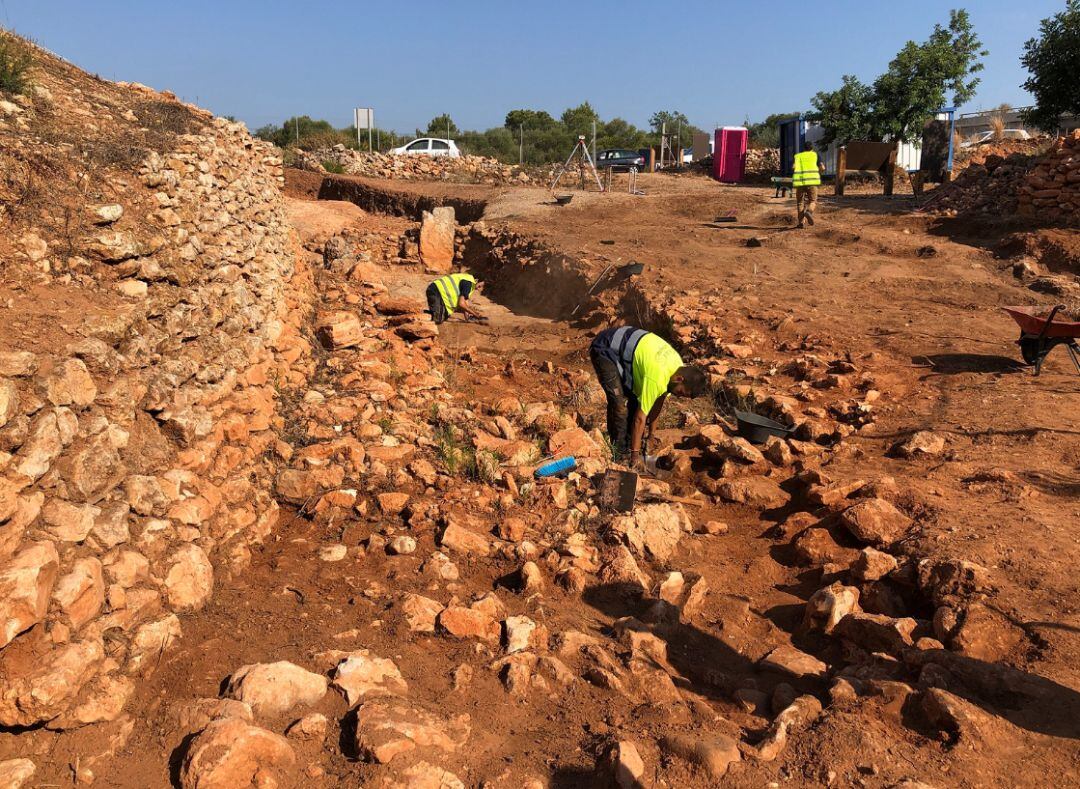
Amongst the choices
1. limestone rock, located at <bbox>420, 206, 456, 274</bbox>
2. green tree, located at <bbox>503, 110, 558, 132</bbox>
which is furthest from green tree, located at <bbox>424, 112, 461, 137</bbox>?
limestone rock, located at <bbox>420, 206, 456, 274</bbox>

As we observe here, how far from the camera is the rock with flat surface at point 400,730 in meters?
2.49

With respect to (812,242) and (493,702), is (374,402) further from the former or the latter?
(812,242)

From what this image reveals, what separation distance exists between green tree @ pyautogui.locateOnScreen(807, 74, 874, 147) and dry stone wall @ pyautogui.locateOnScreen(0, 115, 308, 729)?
66.6 ft

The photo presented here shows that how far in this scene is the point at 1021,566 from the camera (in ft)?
12.8

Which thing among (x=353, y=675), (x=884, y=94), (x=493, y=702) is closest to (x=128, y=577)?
(x=353, y=675)

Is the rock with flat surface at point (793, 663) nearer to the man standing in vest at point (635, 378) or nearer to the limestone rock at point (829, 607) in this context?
the limestone rock at point (829, 607)

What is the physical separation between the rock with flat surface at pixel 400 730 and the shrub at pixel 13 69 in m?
5.21

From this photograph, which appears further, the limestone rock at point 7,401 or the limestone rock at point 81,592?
the limestone rock at point 7,401

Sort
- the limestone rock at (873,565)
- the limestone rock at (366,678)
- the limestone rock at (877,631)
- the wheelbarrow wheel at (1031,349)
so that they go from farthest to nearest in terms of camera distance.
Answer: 1. the wheelbarrow wheel at (1031,349)
2. the limestone rock at (873,565)
3. the limestone rock at (877,631)
4. the limestone rock at (366,678)

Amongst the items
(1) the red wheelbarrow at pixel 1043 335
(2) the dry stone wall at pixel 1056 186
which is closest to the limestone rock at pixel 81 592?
(1) the red wheelbarrow at pixel 1043 335

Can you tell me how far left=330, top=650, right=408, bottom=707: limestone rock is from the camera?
109 inches

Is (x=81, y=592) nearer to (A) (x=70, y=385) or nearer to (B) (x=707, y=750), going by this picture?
(A) (x=70, y=385)

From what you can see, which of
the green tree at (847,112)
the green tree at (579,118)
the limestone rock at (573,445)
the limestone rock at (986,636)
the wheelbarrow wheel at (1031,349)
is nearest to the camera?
the limestone rock at (986,636)

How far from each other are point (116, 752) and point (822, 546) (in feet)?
12.3
